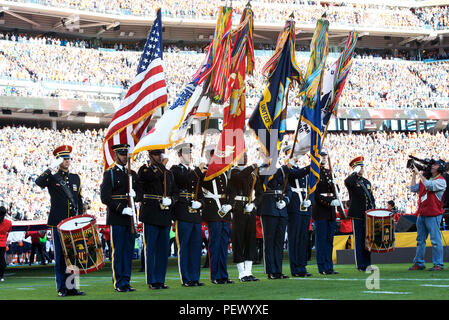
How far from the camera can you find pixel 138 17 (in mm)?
46500

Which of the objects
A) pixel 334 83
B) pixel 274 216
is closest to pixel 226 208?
pixel 274 216

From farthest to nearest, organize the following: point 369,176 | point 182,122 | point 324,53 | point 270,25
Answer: point 270,25, point 369,176, point 324,53, point 182,122

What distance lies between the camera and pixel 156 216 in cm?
910

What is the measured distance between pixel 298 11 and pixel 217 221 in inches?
1748

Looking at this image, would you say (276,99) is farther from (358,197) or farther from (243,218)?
(243,218)

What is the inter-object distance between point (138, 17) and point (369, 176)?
63.1 feet

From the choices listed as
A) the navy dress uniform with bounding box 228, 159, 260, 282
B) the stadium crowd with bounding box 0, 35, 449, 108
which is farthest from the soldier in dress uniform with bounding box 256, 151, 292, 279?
the stadium crowd with bounding box 0, 35, 449, 108

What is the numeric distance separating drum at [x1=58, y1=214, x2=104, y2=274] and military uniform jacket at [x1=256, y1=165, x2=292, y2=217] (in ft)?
9.81

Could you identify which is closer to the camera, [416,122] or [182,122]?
[182,122]

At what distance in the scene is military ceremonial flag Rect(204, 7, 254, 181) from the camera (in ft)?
32.3

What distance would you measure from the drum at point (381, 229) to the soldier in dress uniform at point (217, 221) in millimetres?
2442

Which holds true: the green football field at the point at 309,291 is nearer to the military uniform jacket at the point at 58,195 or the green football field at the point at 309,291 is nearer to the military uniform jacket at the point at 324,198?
the military uniform jacket at the point at 58,195

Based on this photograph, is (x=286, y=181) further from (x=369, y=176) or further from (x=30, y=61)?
(x=30, y=61)
